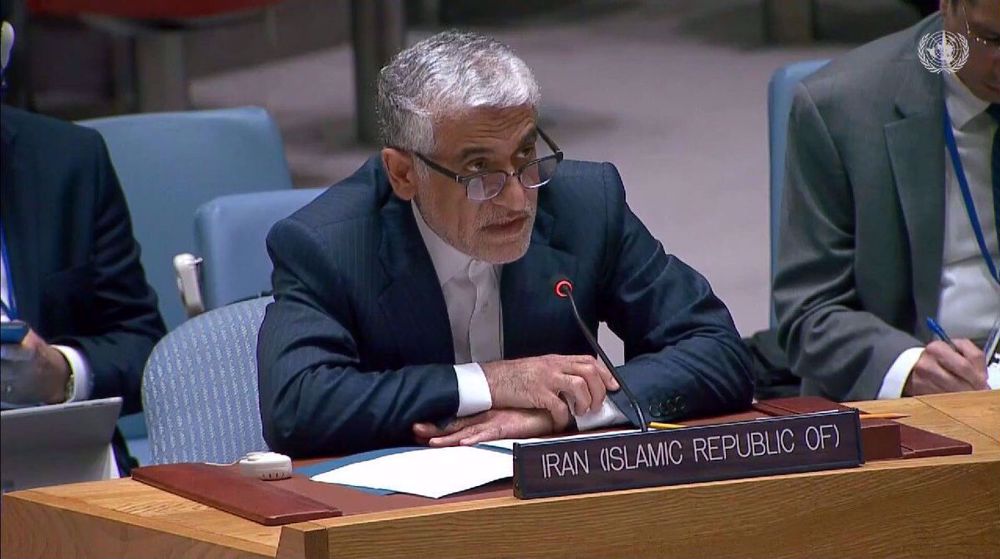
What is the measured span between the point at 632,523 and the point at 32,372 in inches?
52.3

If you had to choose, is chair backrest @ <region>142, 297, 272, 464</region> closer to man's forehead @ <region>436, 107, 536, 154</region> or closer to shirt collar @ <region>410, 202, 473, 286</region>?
shirt collar @ <region>410, 202, 473, 286</region>

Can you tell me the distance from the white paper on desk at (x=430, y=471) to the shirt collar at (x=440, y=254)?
0.40m

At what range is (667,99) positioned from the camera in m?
4.44

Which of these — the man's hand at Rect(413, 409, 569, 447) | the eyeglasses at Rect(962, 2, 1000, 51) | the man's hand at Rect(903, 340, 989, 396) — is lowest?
the man's hand at Rect(903, 340, 989, 396)

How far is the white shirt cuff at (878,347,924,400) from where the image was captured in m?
2.67

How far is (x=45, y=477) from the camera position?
8.05 ft

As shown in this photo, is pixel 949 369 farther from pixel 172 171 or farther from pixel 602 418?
pixel 172 171

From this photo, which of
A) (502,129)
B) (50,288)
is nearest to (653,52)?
(50,288)

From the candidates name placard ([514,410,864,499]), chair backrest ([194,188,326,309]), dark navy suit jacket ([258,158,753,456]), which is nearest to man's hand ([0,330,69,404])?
chair backrest ([194,188,326,309])

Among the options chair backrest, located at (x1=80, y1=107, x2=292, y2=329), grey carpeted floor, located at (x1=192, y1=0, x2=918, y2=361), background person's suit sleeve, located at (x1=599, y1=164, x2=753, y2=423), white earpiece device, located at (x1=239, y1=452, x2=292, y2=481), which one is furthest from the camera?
grey carpeted floor, located at (x1=192, y1=0, x2=918, y2=361)

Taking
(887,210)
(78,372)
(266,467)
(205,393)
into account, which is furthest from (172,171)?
(266,467)

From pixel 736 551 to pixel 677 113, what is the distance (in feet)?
8.74

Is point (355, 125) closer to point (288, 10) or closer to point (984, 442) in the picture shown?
point (288, 10)

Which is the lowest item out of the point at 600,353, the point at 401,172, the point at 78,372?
the point at 78,372
